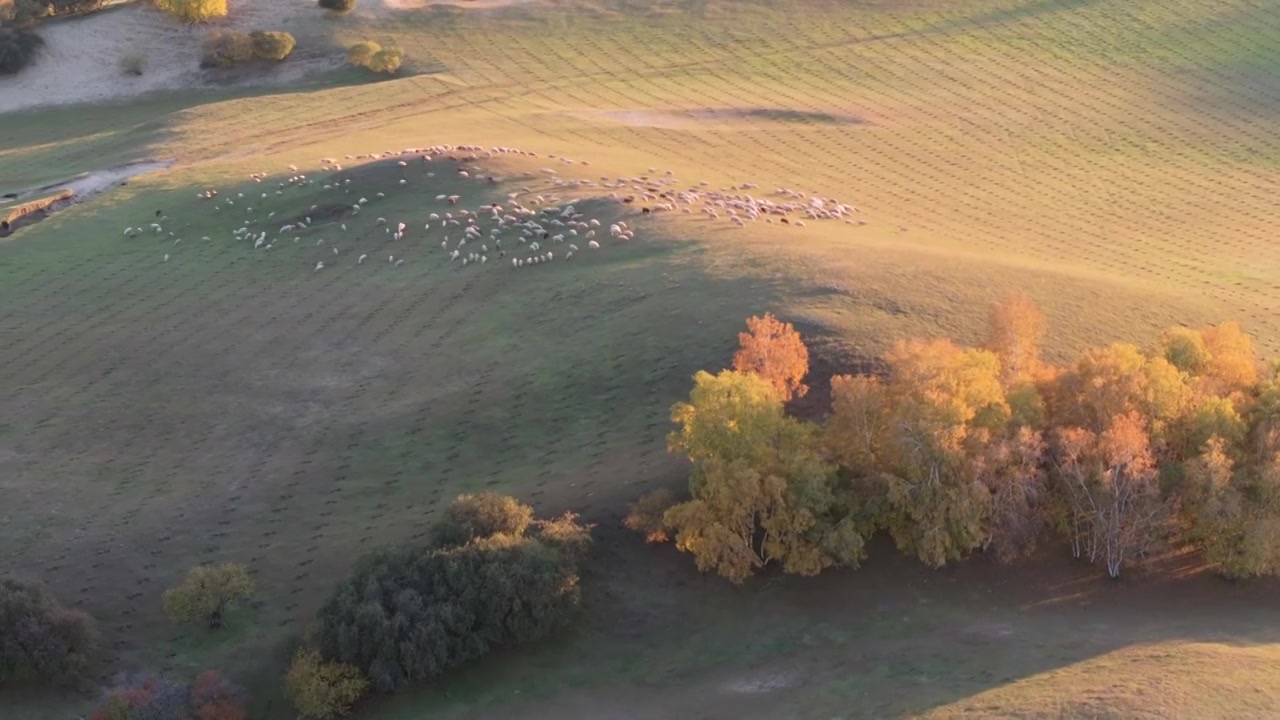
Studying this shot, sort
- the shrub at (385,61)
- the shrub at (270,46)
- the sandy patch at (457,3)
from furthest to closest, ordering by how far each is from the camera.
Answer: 1. the sandy patch at (457,3)
2. the shrub at (270,46)
3. the shrub at (385,61)

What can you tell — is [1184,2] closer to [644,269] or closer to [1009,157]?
[1009,157]

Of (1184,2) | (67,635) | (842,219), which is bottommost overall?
(67,635)

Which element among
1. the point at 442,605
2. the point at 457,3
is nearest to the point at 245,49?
the point at 457,3

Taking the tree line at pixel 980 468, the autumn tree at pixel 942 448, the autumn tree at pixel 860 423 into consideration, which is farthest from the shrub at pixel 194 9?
the autumn tree at pixel 942 448

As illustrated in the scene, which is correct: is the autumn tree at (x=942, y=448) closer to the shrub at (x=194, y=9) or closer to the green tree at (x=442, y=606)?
the green tree at (x=442, y=606)

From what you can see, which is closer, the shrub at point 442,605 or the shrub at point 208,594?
the shrub at point 442,605

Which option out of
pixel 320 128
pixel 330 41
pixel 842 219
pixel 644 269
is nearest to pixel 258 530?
pixel 644 269

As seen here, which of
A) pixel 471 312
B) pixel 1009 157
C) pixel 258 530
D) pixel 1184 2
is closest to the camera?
pixel 258 530

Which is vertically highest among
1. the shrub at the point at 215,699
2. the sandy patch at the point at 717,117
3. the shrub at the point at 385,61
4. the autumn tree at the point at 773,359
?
the autumn tree at the point at 773,359
